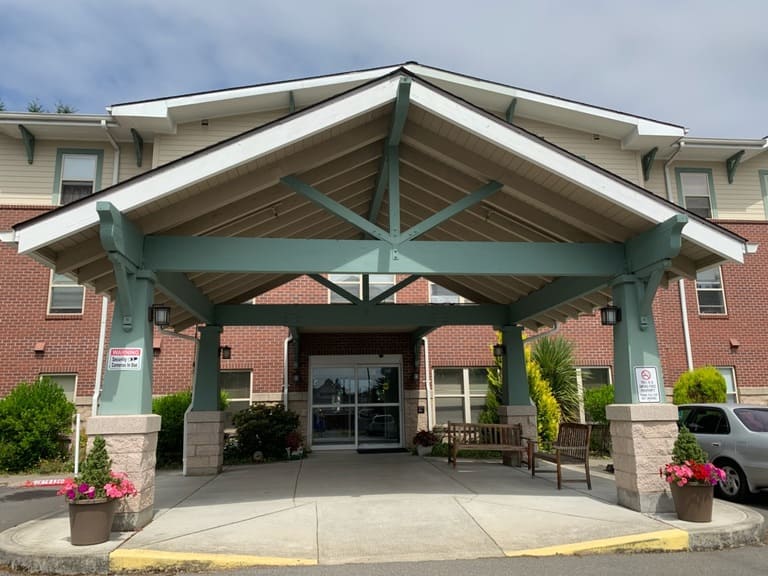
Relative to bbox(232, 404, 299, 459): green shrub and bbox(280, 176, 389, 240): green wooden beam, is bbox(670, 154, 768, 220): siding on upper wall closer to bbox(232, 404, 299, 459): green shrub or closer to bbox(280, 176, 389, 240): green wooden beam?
bbox(232, 404, 299, 459): green shrub

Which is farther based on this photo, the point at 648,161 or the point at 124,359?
the point at 648,161

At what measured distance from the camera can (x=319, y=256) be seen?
7.51m

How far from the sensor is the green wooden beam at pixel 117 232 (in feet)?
21.2

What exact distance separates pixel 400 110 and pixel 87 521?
5.69 metres

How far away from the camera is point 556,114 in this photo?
15.9 metres

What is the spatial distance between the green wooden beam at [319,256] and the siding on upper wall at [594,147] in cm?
969

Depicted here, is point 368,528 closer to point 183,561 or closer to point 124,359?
point 183,561

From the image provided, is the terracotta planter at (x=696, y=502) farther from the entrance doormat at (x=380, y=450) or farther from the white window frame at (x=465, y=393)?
the white window frame at (x=465, y=393)

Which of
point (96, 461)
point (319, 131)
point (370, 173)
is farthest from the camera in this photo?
point (370, 173)

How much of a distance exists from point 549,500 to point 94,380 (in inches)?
468

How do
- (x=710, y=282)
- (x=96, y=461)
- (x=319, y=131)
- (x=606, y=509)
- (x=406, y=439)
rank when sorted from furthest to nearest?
(x=710, y=282), (x=406, y=439), (x=606, y=509), (x=319, y=131), (x=96, y=461)

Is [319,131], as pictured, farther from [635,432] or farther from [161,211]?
[635,432]

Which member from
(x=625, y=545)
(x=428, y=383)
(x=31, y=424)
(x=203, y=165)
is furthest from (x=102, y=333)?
(x=625, y=545)

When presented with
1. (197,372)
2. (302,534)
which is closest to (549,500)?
(302,534)
